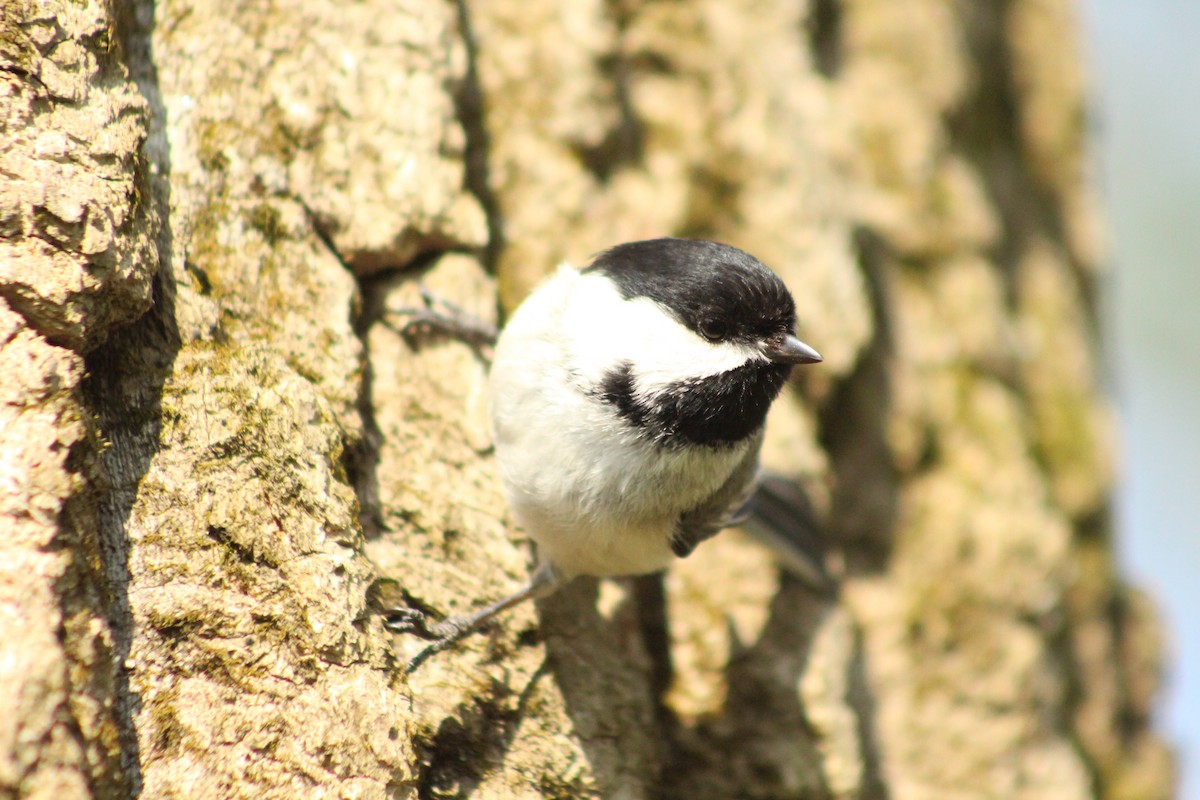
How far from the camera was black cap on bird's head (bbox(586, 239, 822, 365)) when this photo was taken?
2371mm

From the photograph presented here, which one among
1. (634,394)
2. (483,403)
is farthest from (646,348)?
(483,403)

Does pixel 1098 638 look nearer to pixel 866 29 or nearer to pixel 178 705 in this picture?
pixel 866 29

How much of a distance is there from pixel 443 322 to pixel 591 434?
76 cm

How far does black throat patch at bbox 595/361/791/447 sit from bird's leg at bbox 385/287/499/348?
749mm

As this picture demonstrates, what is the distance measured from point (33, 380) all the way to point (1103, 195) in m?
6.30

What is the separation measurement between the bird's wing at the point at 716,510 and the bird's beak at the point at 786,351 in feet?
1.00

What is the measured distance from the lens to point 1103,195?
6301 mm

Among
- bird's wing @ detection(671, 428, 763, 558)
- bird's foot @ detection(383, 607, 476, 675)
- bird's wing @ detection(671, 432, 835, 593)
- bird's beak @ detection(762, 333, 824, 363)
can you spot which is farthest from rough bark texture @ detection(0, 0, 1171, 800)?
bird's beak @ detection(762, 333, 824, 363)

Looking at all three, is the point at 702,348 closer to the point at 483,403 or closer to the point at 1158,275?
the point at 483,403

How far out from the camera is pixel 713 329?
2.38 metres

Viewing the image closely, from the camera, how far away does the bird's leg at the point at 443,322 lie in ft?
9.61

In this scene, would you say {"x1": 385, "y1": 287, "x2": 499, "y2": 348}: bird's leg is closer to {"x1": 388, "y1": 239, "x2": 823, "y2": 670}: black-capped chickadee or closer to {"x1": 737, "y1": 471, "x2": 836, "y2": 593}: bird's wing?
{"x1": 388, "y1": 239, "x2": 823, "y2": 670}: black-capped chickadee

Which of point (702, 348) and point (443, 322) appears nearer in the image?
point (702, 348)

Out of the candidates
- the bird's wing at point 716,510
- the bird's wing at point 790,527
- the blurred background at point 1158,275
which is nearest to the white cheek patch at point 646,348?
the bird's wing at point 716,510
